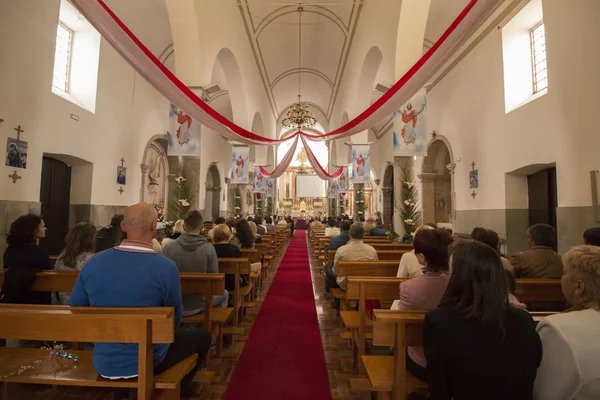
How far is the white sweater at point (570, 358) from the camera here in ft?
3.88

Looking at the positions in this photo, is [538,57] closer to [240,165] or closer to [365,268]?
[365,268]

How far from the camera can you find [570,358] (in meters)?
1.21

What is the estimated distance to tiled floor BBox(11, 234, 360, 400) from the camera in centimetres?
227

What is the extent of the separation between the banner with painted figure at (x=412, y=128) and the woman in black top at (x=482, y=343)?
490cm

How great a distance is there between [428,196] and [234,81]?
22.0 feet

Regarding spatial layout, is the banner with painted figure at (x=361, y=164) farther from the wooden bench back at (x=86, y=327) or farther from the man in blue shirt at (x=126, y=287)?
the wooden bench back at (x=86, y=327)

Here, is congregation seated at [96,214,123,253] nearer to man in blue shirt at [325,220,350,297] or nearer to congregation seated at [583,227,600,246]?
man in blue shirt at [325,220,350,297]

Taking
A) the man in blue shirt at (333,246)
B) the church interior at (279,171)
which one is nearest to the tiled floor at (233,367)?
the church interior at (279,171)

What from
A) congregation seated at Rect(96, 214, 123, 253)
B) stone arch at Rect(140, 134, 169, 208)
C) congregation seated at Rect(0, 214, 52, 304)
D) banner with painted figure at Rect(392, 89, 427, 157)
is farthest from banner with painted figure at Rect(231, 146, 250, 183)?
congregation seated at Rect(0, 214, 52, 304)

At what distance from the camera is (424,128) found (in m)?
5.90

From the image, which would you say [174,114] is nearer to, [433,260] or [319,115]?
[433,260]

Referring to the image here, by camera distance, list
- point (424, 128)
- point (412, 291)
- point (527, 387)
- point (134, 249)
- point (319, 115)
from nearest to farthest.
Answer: point (527, 387), point (134, 249), point (412, 291), point (424, 128), point (319, 115)

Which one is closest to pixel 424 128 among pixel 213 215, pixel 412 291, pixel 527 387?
pixel 412 291

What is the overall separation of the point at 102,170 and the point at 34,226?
4724 mm
